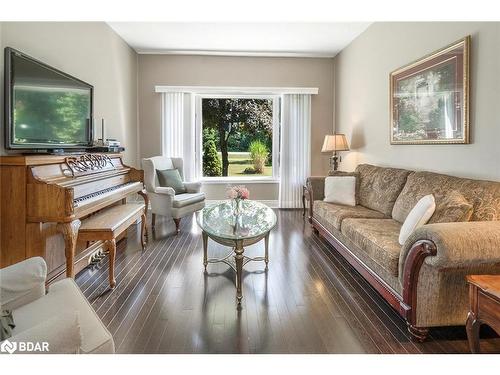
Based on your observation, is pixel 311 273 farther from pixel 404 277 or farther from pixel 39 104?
pixel 39 104

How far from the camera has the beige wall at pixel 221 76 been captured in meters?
5.99

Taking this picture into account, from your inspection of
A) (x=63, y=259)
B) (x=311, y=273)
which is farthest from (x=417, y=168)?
(x=63, y=259)

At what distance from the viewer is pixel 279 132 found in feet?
21.3

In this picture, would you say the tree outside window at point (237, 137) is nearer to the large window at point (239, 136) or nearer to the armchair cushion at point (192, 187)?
the large window at point (239, 136)

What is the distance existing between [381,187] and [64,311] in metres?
3.42

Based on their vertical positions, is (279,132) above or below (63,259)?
above

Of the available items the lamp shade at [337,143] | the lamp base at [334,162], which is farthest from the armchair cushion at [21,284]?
the lamp base at [334,162]

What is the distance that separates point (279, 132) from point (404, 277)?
15.4ft

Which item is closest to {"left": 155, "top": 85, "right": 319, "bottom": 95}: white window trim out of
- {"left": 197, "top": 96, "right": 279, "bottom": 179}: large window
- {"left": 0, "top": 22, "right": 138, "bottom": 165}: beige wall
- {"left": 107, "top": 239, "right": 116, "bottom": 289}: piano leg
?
{"left": 197, "top": 96, "right": 279, "bottom": 179}: large window

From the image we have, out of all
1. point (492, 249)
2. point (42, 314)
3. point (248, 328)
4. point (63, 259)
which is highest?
point (492, 249)

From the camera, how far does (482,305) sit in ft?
5.39

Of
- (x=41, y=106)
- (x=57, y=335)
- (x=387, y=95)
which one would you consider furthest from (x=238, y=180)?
(x=57, y=335)

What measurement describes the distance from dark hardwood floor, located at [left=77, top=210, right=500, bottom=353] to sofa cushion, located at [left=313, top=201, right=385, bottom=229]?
410mm

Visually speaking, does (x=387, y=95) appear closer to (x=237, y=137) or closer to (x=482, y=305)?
(x=237, y=137)
